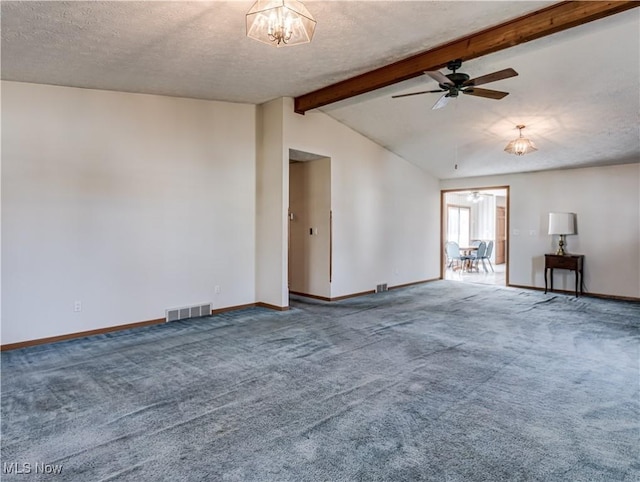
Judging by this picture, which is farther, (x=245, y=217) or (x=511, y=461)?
(x=245, y=217)

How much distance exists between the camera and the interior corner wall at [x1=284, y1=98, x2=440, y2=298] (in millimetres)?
6250

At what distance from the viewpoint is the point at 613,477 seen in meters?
1.96

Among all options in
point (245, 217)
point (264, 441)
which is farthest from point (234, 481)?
point (245, 217)

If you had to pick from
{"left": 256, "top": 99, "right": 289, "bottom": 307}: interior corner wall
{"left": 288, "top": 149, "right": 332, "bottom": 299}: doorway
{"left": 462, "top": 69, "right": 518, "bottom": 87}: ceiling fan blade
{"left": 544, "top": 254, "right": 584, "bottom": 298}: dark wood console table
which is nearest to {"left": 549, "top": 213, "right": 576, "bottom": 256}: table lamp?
{"left": 544, "top": 254, "right": 584, "bottom": 298}: dark wood console table

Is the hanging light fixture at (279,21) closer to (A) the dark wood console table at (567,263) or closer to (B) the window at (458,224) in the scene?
(A) the dark wood console table at (567,263)

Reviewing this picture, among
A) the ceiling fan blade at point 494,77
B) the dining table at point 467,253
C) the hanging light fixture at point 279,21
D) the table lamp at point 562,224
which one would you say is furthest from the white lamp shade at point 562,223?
the hanging light fixture at point 279,21

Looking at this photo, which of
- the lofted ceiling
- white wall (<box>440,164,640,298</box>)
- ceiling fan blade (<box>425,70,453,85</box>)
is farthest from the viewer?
white wall (<box>440,164,640,298</box>)

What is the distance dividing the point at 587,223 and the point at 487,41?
5192mm

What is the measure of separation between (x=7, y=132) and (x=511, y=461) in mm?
5055

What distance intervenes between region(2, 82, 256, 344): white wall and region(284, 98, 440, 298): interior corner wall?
1193 millimetres

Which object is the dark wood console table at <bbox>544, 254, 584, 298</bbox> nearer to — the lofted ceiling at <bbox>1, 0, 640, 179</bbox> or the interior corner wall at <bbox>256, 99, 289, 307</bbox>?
the lofted ceiling at <bbox>1, 0, 640, 179</bbox>

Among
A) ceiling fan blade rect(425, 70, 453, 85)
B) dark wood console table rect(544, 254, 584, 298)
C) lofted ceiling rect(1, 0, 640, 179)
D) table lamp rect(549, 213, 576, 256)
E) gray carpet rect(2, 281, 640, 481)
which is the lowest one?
gray carpet rect(2, 281, 640, 481)

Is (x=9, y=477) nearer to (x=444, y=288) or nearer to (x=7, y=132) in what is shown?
(x=7, y=132)

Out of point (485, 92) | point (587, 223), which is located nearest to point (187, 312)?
point (485, 92)
